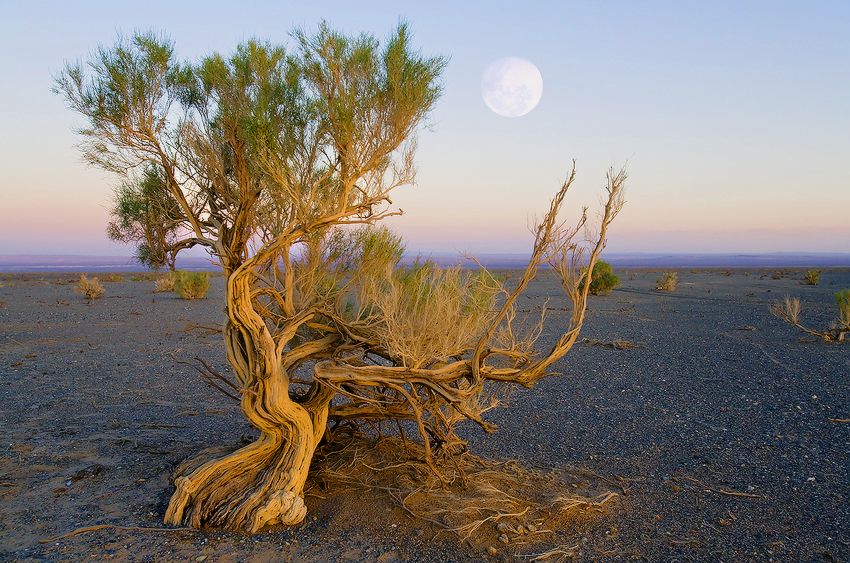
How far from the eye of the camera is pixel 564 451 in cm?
784

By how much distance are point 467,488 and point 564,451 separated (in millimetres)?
2069

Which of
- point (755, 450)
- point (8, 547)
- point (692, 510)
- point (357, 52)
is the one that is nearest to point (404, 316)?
point (357, 52)

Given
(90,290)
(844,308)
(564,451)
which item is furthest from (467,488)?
(90,290)

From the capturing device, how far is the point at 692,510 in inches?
235

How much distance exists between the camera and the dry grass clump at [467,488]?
556 cm

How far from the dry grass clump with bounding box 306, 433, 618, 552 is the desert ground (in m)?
0.15

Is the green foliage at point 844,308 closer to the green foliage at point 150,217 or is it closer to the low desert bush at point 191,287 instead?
the green foliage at point 150,217

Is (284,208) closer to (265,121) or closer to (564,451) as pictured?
(265,121)

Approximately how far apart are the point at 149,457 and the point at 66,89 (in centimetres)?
412

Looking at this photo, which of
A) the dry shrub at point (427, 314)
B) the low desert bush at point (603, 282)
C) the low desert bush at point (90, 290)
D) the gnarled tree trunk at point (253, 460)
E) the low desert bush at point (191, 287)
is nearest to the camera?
the gnarled tree trunk at point (253, 460)

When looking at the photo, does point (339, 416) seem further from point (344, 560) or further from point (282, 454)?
point (344, 560)

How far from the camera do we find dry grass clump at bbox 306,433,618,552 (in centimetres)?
556

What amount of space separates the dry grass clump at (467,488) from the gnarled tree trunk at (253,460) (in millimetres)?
627

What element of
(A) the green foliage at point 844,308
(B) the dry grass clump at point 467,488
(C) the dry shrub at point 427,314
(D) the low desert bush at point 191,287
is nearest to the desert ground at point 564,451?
(B) the dry grass clump at point 467,488
